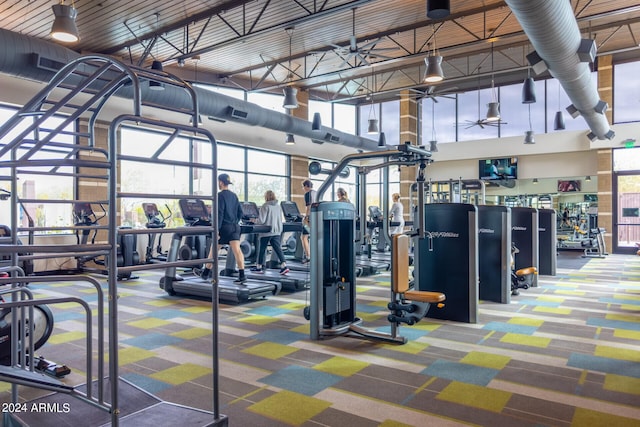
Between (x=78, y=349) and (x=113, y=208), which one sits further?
(x=78, y=349)

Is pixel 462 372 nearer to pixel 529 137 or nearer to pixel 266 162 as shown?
pixel 266 162

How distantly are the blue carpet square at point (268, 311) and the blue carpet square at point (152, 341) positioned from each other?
131 centimetres

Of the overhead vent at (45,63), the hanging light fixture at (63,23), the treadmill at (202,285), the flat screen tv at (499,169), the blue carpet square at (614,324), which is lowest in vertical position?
the blue carpet square at (614,324)

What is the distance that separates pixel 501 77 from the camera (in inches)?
630

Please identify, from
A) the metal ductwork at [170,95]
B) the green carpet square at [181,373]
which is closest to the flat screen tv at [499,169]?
the metal ductwork at [170,95]

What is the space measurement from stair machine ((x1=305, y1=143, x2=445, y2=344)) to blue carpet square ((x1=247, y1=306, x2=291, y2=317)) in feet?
3.19

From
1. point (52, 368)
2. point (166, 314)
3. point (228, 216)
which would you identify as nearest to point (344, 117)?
point (228, 216)

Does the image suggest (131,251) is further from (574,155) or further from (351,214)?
(574,155)

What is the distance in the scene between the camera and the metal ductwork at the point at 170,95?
6613 mm

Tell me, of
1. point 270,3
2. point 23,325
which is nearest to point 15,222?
point 23,325

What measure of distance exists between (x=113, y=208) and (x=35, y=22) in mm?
8754

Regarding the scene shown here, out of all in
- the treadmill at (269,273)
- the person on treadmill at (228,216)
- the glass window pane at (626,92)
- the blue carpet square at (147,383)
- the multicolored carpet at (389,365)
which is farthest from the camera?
the glass window pane at (626,92)

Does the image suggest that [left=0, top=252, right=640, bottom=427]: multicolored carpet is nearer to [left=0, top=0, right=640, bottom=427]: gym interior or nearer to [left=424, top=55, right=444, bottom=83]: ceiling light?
[left=0, top=0, right=640, bottom=427]: gym interior

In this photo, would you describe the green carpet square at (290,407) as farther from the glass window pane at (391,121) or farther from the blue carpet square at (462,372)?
the glass window pane at (391,121)
